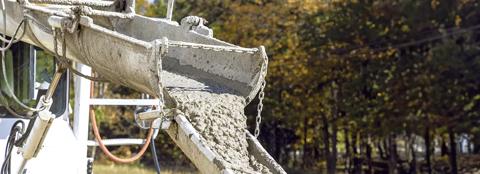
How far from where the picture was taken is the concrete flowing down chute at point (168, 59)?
292cm

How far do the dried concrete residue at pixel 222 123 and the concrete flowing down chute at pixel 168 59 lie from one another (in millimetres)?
36

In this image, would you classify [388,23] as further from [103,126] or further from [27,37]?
[27,37]

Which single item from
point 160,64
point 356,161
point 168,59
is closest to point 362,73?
point 356,161

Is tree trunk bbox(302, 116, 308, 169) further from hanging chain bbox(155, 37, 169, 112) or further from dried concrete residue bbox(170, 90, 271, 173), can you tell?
hanging chain bbox(155, 37, 169, 112)

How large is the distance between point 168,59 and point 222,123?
1.24 feet

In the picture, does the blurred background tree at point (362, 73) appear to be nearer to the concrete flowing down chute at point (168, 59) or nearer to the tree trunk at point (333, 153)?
the tree trunk at point (333, 153)

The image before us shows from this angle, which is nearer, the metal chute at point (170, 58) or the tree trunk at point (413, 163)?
the metal chute at point (170, 58)

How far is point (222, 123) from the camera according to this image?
3.04 m

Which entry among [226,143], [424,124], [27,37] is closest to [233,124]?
[226,143]

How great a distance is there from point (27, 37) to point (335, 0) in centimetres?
1475

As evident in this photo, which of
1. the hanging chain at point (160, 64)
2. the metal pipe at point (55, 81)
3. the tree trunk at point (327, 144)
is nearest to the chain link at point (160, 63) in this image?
the hanging chain at point (160, 64)

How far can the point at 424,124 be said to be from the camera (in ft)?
53.9

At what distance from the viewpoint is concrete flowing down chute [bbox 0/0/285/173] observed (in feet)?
9.58

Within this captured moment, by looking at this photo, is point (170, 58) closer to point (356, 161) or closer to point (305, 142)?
point (356, 161)
